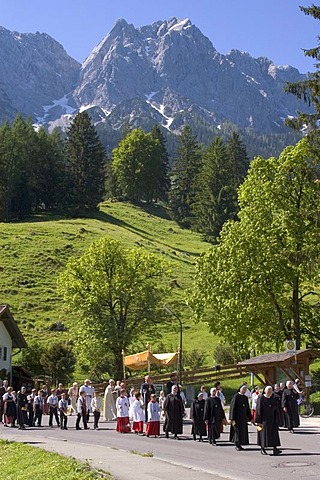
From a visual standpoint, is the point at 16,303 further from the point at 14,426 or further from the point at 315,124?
the point at 315,124

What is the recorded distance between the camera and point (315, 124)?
96.0ft

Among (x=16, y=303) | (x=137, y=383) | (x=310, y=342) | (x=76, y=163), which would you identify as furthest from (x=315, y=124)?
(x=76, y=163)

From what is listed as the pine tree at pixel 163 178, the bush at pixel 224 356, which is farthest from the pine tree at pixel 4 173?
the bush at pixel 224 356

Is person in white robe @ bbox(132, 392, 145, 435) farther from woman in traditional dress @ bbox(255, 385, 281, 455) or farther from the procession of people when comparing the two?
woman in traditional dress @ bbox(255, 385, 281, 455)

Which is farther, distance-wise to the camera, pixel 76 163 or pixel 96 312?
pixel 76 163

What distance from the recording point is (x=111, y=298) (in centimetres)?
5266

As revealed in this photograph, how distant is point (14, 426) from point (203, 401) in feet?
39.4

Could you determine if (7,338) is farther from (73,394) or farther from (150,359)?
(150,359)

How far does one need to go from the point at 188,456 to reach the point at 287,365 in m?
14.4

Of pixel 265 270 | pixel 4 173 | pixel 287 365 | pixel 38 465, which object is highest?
pixel 4 173

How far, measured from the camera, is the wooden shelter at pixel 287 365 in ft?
106

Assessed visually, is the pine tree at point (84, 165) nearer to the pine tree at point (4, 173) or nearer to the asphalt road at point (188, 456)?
the pine tree at point (4, 173)

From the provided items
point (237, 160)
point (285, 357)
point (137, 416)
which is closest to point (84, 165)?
point (237, 160)

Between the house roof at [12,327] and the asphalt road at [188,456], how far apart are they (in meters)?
26.8
